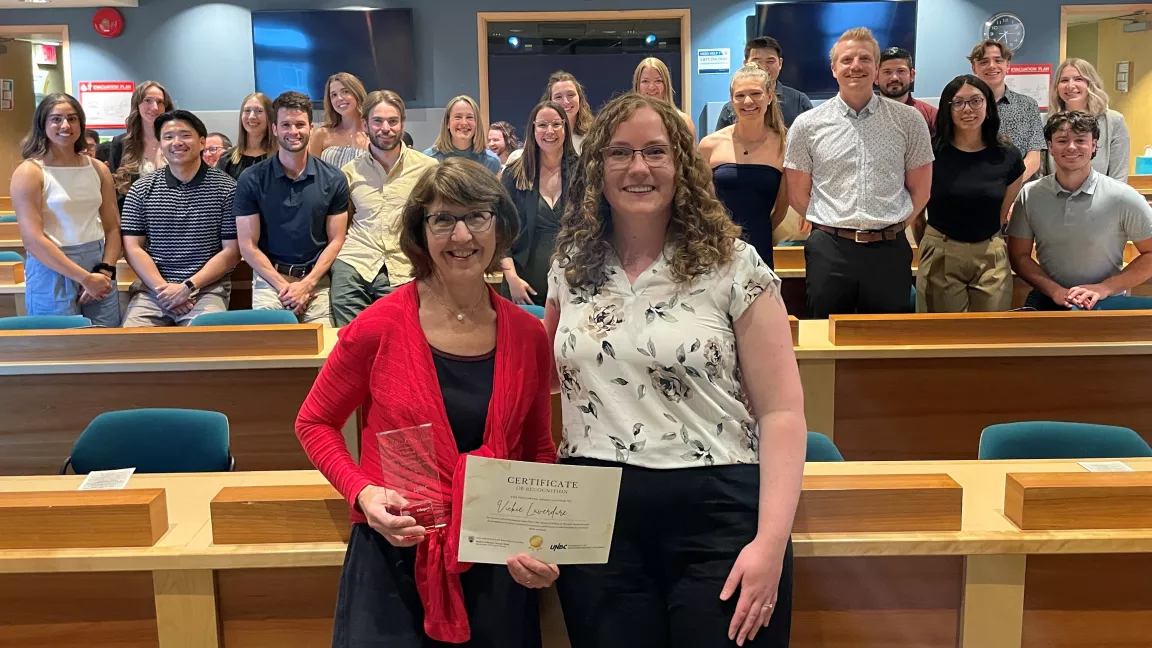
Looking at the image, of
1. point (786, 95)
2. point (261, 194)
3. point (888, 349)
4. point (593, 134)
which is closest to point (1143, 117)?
point (786, 95)

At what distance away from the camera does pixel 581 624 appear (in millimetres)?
1384

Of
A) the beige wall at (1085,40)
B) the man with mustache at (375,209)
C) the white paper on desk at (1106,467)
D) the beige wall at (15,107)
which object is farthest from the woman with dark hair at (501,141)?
the beige wall at (1085,40)

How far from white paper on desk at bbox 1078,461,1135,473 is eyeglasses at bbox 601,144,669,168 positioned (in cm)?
110

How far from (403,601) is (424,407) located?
30 cm

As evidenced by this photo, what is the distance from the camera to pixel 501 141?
7.52 metres

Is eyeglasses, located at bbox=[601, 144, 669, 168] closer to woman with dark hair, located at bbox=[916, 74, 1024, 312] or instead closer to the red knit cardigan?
the red knit cardigan

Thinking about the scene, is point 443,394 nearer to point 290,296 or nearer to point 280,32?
point 290,296

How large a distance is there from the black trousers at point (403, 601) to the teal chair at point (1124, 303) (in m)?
2.78

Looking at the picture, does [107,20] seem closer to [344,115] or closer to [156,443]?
[344,115]

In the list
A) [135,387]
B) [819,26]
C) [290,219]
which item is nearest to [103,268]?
[290,219]

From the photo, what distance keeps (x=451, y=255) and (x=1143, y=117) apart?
10.2 m

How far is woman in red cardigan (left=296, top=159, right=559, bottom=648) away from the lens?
141cm

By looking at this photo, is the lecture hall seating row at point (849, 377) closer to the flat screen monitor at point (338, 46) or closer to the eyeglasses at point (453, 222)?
the eyeglasses at point (453, 222)

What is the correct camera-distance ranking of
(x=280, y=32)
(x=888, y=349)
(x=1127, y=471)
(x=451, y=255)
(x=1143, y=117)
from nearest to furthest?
(x=451, y=255) → (x=1127, y=471) → (x=888, y=349) → (x=280, y=32) → (x=1143, y=117)
